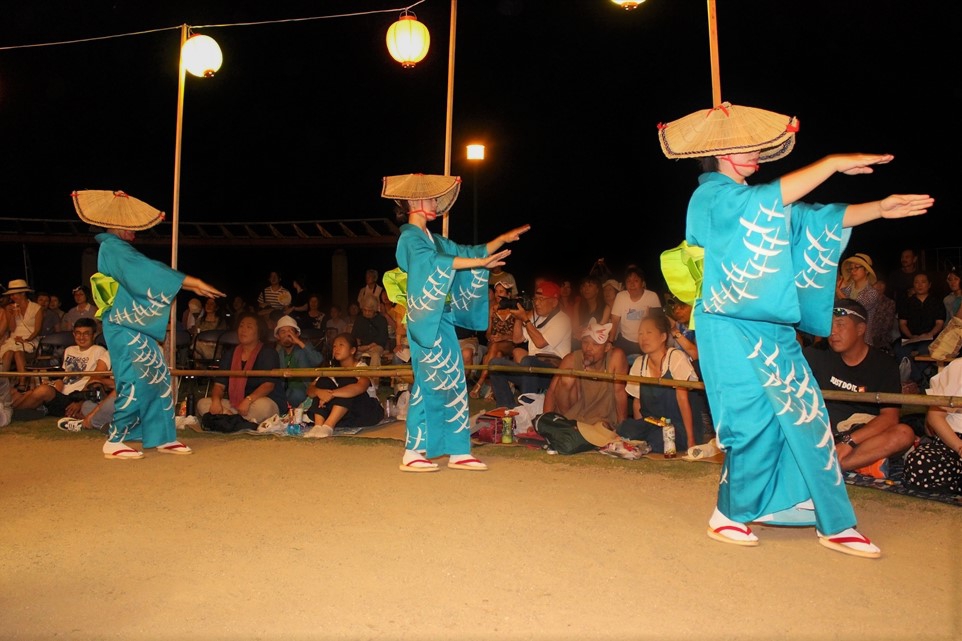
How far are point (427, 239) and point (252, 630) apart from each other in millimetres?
2993

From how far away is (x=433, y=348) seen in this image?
5336 mm

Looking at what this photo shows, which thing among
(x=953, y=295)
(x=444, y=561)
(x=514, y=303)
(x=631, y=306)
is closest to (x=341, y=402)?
(x=514, y=303)

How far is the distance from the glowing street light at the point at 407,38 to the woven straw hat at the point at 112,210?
268cm

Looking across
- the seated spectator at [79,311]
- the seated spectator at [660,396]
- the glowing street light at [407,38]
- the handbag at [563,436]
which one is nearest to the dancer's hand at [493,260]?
the handbag at [563,436]

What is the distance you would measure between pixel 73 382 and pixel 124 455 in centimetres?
269

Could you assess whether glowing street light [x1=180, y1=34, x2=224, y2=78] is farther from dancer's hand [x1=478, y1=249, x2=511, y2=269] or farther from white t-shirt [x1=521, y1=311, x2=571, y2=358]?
dancer's hand [x1=478, y1=249, x2=511, y2=269]

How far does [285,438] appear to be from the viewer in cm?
676

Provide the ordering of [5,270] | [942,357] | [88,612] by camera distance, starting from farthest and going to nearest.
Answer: [5,270] < [942,357] < [88,612]

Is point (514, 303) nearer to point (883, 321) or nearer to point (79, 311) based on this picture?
point (883, 321)

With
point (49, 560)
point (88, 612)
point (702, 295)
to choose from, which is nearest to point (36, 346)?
point (49, 560)

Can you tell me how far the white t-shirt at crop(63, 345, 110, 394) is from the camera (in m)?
8.18

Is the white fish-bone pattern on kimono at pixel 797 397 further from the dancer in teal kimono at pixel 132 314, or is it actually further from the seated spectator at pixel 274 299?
the seated spectator at pixel 274 299

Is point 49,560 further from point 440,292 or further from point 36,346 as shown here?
point 36,346

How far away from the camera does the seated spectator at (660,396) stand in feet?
19.5
